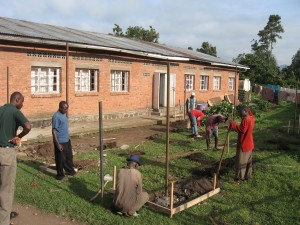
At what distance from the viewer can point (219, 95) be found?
95.3 feet

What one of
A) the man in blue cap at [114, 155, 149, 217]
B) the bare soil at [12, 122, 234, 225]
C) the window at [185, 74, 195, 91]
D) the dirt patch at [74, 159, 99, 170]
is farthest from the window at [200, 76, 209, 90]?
the man in blue cap at [114, 155, 149, 217]

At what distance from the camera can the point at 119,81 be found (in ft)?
61.8

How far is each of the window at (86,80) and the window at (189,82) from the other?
884 cm

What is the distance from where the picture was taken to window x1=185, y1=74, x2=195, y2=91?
2452cm

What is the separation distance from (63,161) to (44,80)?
7837 millimetres

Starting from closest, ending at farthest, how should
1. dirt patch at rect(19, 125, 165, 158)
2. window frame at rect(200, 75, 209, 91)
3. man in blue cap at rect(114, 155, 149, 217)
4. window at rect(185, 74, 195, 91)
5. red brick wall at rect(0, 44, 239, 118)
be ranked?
man in blue cap at rect(114, 155, 149, 217) → dirt patch at rect(19, 125, 165, 158) → red brick wall at rect(0, 44, 239, 118) → window at rect(185, 74, 195, 91) → window frame at rect(200, 75, 209, 91)

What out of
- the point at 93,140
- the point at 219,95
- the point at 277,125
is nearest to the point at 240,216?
the point at 93,140

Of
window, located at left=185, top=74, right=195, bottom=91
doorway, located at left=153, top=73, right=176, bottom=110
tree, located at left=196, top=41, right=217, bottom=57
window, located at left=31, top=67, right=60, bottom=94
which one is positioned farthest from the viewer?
tree, located at left=196, top=41, right=217, bottom=57

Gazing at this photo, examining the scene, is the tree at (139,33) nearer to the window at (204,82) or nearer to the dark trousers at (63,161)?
the window at (204,82)

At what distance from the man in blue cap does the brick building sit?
484 centimetres

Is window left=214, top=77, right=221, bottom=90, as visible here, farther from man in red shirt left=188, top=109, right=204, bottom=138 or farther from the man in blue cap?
the man in blue cap

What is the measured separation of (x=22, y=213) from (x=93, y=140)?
7049 mm

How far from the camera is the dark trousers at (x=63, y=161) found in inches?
308

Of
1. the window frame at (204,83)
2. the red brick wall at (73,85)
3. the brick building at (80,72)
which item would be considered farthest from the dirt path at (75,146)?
the window frame at (204,83)
